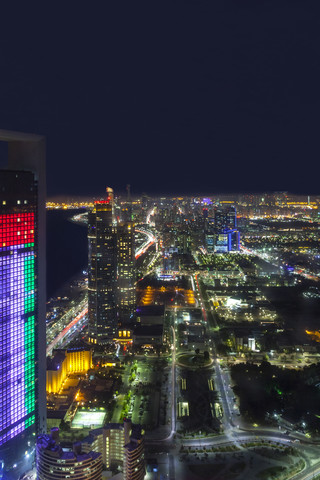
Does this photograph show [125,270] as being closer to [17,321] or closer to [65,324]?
[65,324]

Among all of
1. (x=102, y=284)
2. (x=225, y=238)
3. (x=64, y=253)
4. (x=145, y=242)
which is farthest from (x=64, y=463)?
(x=145, y=242)

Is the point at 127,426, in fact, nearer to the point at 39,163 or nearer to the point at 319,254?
the point at 39,163

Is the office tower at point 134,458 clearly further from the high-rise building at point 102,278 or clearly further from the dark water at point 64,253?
the dark water at point 64,253

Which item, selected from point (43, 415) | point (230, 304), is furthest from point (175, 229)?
point (43, 415)

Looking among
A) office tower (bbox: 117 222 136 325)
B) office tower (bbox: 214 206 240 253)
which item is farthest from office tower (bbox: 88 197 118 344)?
office tower (bbox: 214 206 240 253)

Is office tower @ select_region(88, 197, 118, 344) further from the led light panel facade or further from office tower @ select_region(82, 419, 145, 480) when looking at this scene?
the led light panel facade

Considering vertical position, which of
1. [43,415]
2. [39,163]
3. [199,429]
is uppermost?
[39,163]
